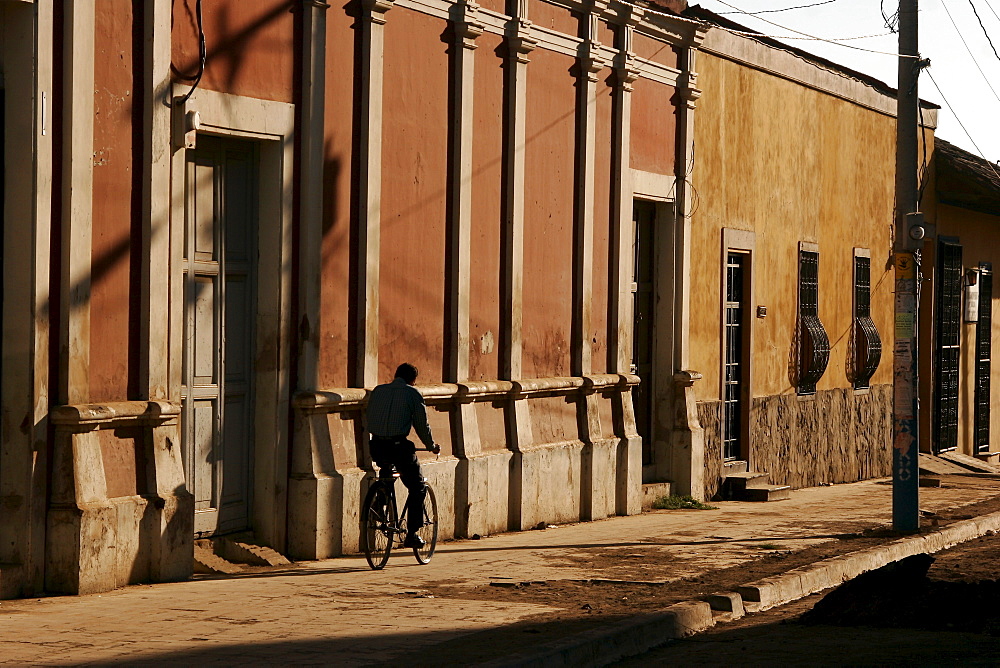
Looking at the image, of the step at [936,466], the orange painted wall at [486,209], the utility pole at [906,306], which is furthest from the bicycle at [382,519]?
the step at [936,466]

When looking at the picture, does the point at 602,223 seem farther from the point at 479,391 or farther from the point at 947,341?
the point at 947,341

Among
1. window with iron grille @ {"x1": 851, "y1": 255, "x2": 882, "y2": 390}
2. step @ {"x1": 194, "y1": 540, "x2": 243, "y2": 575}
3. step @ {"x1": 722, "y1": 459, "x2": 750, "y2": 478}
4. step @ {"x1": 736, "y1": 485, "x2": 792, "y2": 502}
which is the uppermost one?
window with iron grille @ {"x1": 851, "y1": 255, "x2": 882, "y2": 390}

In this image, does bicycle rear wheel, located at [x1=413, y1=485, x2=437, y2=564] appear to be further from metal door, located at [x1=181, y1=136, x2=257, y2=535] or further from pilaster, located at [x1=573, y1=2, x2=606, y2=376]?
pilaster, located at [x1=573, y1=2, x2=606, y2=376]

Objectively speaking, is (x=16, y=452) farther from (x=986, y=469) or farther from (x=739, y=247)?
(x=986, y=469)

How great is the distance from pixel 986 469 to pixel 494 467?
13239 millimetres

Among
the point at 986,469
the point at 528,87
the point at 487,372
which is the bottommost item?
the point at 986,469

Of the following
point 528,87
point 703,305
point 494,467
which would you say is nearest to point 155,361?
point 494,467

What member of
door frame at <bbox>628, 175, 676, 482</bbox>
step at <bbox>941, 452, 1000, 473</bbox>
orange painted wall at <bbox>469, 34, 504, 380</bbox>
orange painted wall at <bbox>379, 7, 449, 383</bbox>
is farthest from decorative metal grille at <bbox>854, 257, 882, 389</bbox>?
orange painted wall at <bbox>379, 7, 449, 383</bbox>

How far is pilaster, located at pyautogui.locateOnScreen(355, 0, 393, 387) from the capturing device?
1171cm

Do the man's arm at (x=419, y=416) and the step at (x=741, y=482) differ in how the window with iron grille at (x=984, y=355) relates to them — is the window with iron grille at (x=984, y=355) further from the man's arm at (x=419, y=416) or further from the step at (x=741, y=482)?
the man's arm at (x=419, y=416)

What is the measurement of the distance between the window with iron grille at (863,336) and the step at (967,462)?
2897 mm

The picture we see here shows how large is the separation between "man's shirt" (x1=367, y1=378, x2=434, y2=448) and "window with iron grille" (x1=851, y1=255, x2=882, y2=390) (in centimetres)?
1175

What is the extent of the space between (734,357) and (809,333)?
185 centimetres

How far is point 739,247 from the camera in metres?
17.6
